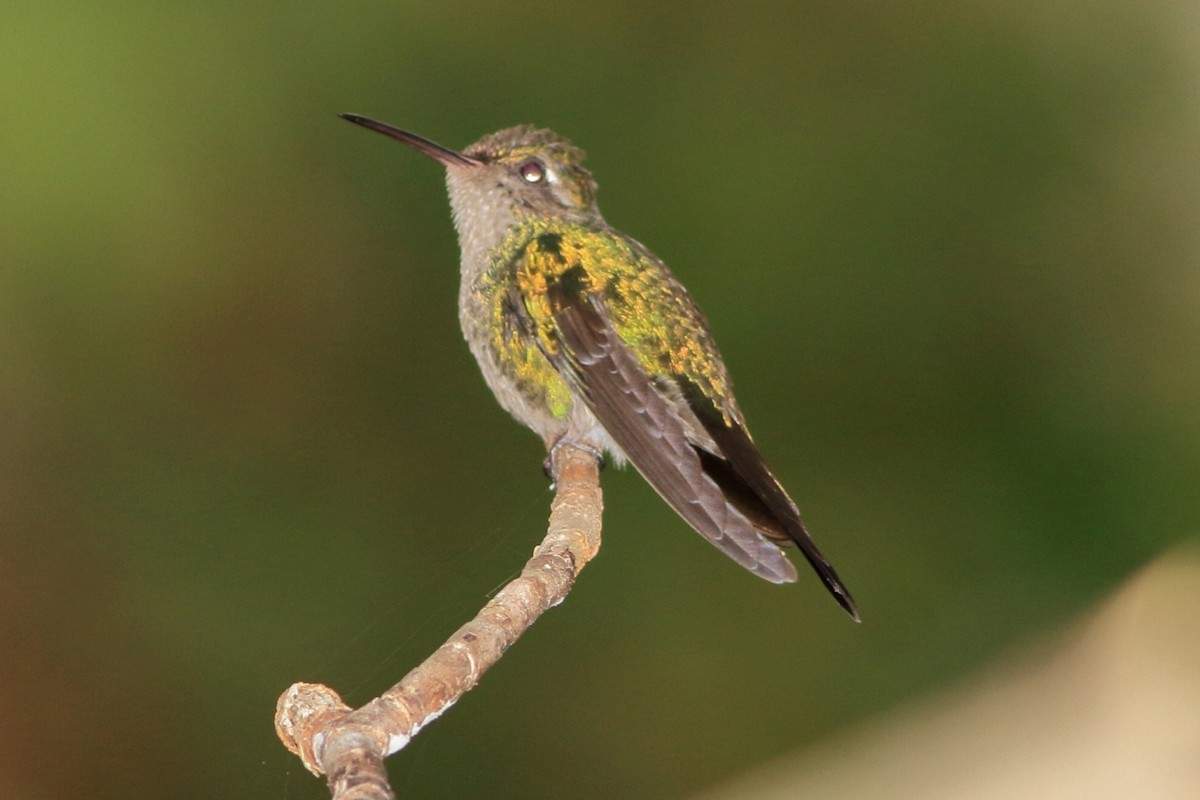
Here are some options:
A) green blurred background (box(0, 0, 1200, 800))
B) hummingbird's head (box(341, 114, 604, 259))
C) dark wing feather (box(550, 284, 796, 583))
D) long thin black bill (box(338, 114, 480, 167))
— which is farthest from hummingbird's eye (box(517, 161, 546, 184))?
green blurred background (box(0, 0, 1200, 800))

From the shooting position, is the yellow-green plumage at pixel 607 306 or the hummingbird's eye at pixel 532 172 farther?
the hummingbird's eye at pixel 532 172

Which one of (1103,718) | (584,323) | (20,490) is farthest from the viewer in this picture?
(20,490)

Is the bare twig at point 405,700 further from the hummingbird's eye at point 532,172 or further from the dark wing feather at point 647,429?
the hummingbird's eye at point 532,172

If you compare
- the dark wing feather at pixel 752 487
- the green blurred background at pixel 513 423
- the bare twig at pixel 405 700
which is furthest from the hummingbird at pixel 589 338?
the green blurred background at pixel 513 423

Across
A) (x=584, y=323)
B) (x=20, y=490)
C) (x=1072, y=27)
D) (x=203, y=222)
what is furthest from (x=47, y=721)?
(x=1072, y=27)

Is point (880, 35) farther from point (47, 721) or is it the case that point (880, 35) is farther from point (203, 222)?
point (47, 721)

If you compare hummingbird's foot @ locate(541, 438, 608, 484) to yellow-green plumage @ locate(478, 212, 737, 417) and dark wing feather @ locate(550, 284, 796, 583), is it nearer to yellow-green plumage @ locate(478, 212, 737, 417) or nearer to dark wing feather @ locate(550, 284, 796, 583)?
yellow-green plumage @ locate(478, 212, 737, 417)

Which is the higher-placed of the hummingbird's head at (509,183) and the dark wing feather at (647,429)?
the hummingbird's head at (509,183)

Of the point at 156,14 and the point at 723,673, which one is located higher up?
the point at 156,14

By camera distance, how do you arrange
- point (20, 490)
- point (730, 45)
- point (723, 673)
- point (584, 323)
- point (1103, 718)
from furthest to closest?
point (730, 45) < point (723, 673) < point (20, 490) < point (1103, 718) < point (584, 323)
